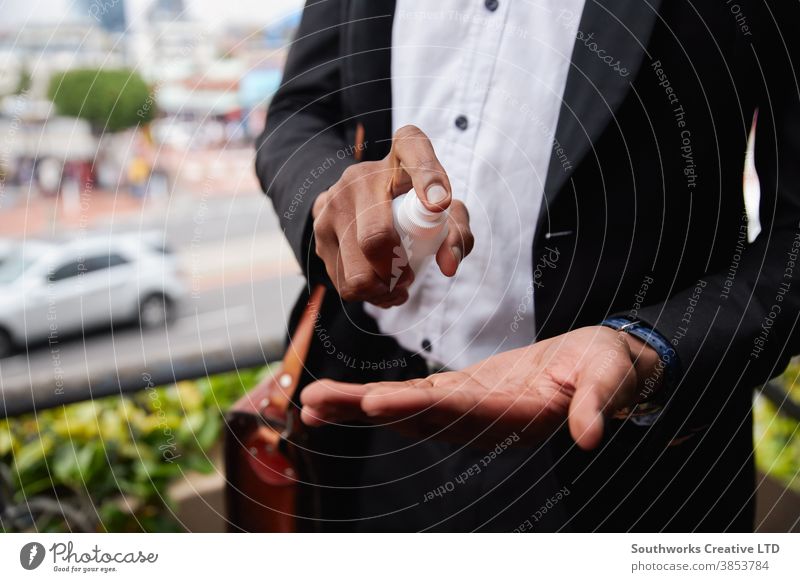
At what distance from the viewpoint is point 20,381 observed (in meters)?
0.58

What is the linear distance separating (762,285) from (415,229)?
197mm

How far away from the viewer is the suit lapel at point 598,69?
0.39 meters

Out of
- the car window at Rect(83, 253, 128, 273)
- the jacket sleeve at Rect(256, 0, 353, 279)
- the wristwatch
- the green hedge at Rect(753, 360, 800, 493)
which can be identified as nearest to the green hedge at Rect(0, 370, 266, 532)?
the car window at Rect(83, 253, 128, 273)

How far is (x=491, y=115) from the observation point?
0.43 m

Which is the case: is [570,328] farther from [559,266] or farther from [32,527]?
[32,527]

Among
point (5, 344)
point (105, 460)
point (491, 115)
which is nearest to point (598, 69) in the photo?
point (491, 115)

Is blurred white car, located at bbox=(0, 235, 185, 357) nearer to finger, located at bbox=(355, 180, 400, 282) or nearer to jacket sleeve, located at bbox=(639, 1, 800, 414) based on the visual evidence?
finger, located at bbox=(355, 180, 400, 282)

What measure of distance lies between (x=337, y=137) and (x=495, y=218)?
119 mm

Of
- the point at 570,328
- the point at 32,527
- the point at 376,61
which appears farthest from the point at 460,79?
the point at 32,527

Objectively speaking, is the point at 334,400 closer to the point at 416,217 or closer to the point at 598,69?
the point at 416,217

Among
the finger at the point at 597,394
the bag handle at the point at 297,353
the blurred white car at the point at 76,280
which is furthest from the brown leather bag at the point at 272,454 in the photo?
the finger at the point at 597,394

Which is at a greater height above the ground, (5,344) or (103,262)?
(103,262)
